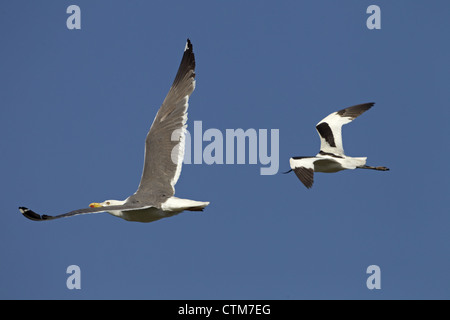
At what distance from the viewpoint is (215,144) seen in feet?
50.4

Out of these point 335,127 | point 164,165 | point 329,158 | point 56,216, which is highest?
point 335,127

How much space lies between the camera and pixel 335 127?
762 inches

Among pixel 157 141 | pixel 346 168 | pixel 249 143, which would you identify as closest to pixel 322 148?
pixel 346 168

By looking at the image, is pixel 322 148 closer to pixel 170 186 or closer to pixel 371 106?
pixel 371 106

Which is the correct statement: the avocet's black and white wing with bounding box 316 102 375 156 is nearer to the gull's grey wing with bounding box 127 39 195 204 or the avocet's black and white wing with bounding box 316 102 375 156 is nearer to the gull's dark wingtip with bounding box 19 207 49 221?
the gull's grey wing with bounding box 127 39 195 204

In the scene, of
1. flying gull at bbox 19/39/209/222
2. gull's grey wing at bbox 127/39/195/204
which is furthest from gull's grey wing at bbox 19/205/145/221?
gull's grey wing at bbox 127/39/195/204

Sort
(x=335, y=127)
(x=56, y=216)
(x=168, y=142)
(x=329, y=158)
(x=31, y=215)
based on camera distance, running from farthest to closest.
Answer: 1. (x=335, y=127)
2. (x=329, y=158)
3. (x=168, y=142)
4. (x=31, y=215)
5. (x=56, y=216)

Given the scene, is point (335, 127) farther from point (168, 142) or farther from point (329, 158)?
point (168, 142)

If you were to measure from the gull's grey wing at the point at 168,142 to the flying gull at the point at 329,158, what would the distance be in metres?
2.95

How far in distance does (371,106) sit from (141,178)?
879 cm

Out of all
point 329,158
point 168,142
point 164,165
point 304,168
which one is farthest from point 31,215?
point 329,158

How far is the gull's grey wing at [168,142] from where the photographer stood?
46.6ft

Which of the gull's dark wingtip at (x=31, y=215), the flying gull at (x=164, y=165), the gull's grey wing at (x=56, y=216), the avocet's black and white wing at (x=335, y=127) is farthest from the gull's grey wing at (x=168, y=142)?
the avocet's black and white wing at (x=335, y=127)

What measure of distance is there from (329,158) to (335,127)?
2105 millimetres
